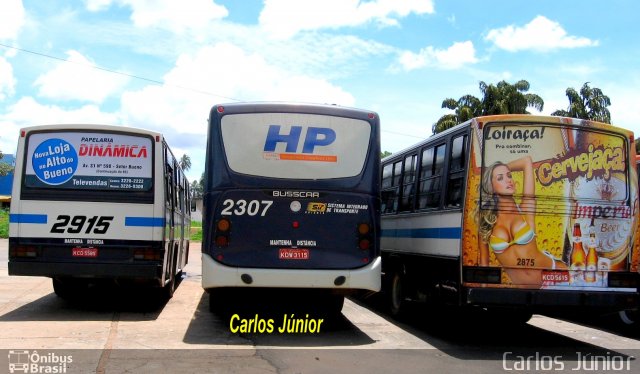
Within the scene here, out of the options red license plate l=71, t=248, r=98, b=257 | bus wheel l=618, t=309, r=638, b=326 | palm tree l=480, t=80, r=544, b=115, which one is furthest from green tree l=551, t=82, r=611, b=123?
red license plate l=71, t=248, r=98, b=257

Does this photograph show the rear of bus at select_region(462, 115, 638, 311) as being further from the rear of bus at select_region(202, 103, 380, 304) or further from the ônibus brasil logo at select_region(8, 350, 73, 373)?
the ônibus brasil logo at select_region(8, 350, 73, 373)

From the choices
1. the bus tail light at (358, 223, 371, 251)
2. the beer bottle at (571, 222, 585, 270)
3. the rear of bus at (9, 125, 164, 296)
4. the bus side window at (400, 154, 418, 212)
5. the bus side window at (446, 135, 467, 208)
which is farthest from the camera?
the bus side window at (400, 154, 418, 212)

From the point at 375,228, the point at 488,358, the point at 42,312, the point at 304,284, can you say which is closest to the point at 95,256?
the point at 42,312

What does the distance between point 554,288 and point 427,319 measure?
130 inches

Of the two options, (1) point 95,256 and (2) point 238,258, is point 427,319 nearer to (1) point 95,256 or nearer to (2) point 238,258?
(2) point 238,258

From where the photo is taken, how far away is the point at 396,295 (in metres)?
11.0

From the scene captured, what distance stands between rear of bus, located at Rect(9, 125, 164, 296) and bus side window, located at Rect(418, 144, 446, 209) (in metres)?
4.01

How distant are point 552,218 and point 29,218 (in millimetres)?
7351

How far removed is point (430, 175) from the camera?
9.80 m

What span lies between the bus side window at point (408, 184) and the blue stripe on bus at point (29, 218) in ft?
18.5

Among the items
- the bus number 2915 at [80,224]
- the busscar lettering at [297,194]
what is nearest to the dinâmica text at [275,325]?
the busscar lettering at [297,194]

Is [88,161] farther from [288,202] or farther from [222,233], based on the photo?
[288,202]

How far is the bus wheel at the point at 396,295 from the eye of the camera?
10.7 m

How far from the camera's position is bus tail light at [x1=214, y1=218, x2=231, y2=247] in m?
8.54
